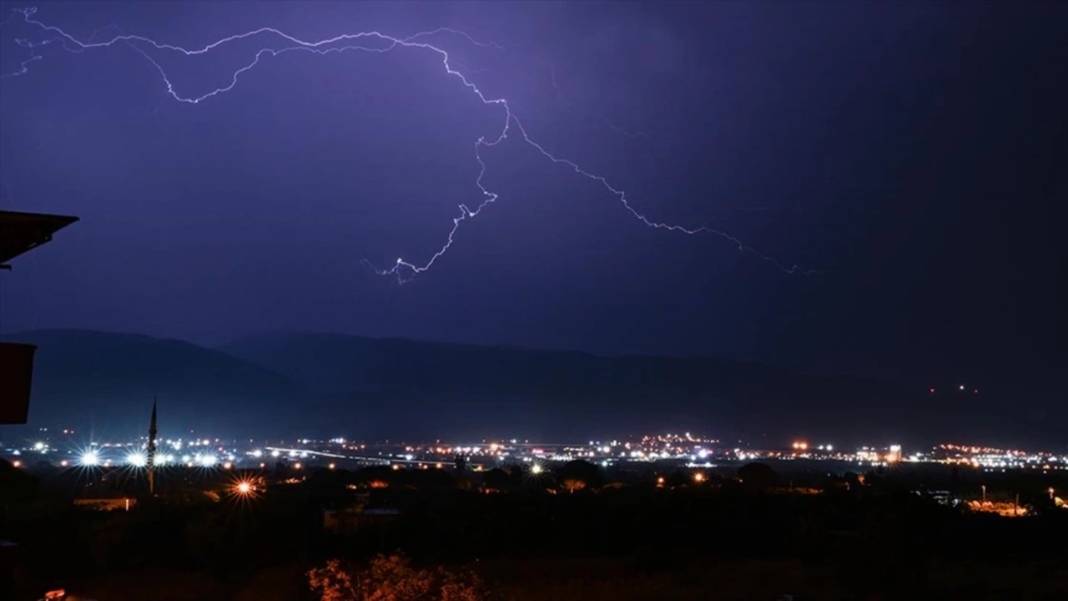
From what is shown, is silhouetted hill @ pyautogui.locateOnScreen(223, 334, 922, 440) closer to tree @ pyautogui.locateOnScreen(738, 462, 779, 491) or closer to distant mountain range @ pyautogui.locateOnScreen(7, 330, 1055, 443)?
distant mountain range @ pyautogui.locateOnScreen(7, 330, 1055, 443)

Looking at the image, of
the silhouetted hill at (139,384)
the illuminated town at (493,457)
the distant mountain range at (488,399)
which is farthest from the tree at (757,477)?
the silhouetted hill at (139,384)

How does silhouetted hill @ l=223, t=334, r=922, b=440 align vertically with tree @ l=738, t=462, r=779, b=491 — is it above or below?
above

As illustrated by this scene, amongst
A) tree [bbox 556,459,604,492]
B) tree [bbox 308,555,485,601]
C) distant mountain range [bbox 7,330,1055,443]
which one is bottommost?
tree [bbox 308,555,485,601]

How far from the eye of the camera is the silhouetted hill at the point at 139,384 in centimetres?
13925

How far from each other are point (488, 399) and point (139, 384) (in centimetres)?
4930

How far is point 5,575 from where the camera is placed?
27.9 feet

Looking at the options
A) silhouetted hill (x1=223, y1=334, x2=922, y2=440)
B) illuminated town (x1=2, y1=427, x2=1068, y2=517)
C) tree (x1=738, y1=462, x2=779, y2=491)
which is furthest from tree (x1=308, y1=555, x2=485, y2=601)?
silhouetted hill (x1=223, y1=334, x2=922, y2=440)

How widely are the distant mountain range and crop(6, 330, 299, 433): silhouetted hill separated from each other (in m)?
0.26

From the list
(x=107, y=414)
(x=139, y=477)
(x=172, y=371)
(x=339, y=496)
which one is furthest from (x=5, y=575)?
(x=172, y=371)

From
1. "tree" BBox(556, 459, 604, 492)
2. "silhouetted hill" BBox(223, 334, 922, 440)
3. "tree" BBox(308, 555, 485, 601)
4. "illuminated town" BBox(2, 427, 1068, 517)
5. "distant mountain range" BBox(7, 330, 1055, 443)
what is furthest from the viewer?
"silhouetted hill" BBox(223, 334, 922, 440)

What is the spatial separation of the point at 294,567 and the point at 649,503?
12.8 m

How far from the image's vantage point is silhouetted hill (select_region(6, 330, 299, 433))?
13925cm

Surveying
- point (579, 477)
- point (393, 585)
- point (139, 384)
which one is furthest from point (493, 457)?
point (393, 585)

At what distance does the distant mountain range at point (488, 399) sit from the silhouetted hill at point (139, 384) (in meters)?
0.26
